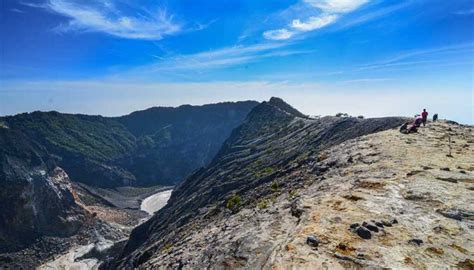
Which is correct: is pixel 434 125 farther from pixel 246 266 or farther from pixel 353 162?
pixel 246 266

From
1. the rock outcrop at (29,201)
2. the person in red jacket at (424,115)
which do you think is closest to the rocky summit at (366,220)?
the person in red jacket at (424,115)

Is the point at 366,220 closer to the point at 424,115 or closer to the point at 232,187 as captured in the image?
the point at 424,115

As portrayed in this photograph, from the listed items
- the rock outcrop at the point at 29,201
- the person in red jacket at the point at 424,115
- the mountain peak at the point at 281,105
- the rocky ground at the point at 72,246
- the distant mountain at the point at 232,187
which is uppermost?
the mountain peak at the point at 281,105

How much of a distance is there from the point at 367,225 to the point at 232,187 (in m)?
55.5

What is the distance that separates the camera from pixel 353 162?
1319 inches

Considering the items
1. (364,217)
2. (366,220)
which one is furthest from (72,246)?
(366,220)

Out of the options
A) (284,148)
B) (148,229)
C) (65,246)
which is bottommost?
(65,246)

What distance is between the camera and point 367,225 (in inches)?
693

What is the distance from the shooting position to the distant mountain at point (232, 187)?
98.2ft

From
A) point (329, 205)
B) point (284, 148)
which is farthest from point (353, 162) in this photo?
point (284, 148)

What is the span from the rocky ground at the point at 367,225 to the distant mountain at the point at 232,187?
2.36ft

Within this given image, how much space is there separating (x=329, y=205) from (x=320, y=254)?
21.3 feet

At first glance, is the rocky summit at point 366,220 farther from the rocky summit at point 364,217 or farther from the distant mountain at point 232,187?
the distant mountain at point 232,187

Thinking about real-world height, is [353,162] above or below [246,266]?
above
